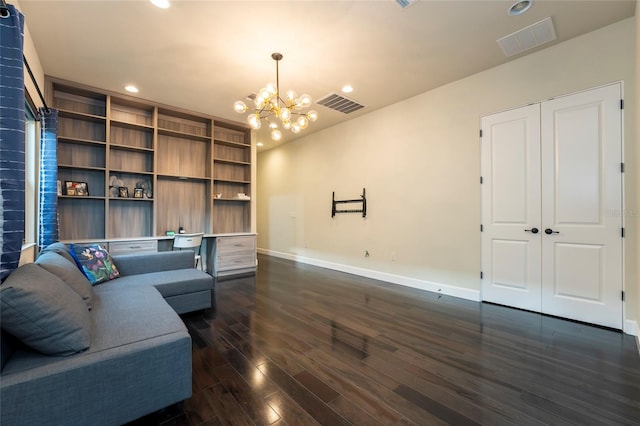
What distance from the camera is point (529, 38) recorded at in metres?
2.89

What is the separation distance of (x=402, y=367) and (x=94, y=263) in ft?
10.2

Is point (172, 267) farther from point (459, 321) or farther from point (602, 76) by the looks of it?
point (602, 76)

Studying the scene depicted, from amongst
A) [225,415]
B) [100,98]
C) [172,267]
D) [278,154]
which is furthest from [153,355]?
[278,154]

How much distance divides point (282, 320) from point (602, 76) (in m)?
4.25

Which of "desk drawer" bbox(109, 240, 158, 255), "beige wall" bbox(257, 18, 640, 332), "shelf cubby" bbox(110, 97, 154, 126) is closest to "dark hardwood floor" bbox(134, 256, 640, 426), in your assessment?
"beige wall" bbox(257, 18, 640, 332)

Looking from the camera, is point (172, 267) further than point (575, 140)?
Yes

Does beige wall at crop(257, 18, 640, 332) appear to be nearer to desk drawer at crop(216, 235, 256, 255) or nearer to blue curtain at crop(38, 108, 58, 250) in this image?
desk drawer at crop(216, 235, 256, 255)

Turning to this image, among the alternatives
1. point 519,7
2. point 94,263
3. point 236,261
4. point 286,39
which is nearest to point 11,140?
point 94,263

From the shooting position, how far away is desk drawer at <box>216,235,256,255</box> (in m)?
4.92

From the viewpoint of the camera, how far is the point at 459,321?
2932mm

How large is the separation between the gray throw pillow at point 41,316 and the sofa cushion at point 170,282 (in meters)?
1.38

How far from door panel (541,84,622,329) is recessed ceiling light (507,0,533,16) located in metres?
1.14

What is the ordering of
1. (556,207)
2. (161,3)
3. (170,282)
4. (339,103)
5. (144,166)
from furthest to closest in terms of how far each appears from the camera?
(144,166), (339,103), (556,207), (170,282), (161,3)

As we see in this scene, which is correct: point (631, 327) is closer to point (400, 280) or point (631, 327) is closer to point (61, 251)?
point (400, 280)
